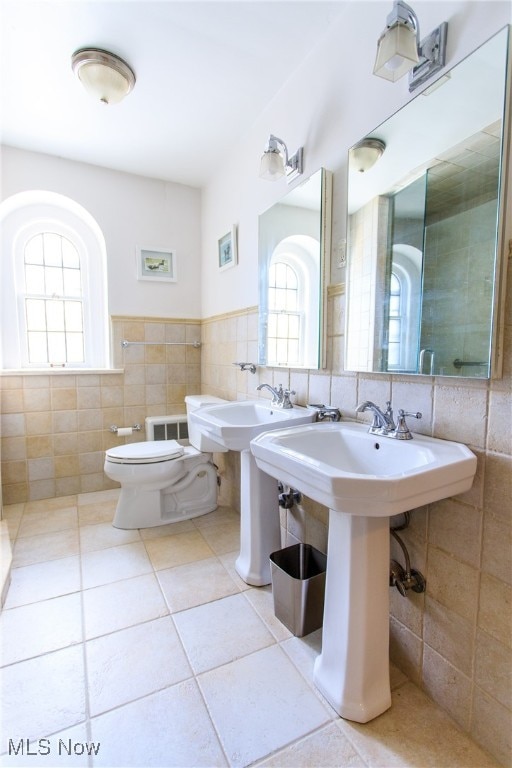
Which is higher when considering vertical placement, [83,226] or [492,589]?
[83,226]

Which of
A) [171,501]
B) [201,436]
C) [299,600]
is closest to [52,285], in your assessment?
[201,436]

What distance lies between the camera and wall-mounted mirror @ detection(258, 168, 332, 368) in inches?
58.4

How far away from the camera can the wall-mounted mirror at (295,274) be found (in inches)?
58.4

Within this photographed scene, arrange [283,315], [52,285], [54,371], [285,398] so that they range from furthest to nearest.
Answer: [52,285], [54,371], [283,315], [285,398]

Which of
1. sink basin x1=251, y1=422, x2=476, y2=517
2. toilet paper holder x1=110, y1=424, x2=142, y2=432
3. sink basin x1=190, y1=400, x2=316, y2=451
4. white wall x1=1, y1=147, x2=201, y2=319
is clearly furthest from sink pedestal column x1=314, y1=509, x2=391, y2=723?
white wall x1=1, y1=147, x2=201, y2=319

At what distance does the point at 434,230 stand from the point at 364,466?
2.54 feet

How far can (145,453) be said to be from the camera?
2.06 metres

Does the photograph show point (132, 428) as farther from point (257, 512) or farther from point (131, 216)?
point (131, 216)

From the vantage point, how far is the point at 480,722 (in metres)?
0.93

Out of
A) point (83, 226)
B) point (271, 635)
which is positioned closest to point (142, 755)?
point (271, 635)

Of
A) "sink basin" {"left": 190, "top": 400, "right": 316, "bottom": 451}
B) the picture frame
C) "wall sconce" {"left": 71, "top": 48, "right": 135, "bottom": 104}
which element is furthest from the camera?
the picture frame

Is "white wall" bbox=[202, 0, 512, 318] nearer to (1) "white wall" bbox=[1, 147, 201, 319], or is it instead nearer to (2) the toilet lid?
(1) "white wall" bbox=[1, 147, 201, 319]

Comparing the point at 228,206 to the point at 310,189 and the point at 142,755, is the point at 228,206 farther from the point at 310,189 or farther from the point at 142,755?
the point at 142,755

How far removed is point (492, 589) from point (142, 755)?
101cm
